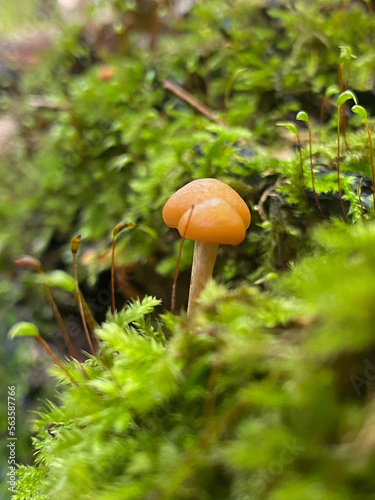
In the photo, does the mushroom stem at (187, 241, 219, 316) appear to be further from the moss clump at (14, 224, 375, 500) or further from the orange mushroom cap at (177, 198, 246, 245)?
the moss clump at (14, 224, 375, 500)

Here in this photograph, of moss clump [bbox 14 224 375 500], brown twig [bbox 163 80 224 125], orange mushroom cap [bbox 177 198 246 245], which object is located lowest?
moss clump [bbox 14 224 375 500]

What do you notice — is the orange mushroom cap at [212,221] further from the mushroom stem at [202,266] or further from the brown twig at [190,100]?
the brown twig at [190,100]

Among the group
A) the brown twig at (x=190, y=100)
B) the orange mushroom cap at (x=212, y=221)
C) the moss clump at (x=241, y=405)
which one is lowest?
the moss clump at (x=241, y=405)

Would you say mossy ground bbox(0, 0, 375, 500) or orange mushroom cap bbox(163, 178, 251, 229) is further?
orange mushroom cap bbox(163, 178, 251, 229)

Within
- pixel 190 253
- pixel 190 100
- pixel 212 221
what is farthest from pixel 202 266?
pixel 190 100

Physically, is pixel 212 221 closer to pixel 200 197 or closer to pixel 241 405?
pixel 200 197

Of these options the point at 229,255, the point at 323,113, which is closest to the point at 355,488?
the point at 229,255

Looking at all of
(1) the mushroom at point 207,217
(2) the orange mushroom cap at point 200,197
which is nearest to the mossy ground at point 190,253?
(1) the mushroom at point 207,217

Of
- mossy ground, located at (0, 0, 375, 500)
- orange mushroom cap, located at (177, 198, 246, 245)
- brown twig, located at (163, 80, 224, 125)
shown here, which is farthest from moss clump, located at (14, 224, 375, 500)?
brown twig, located at (163, 80, 224, 125)
